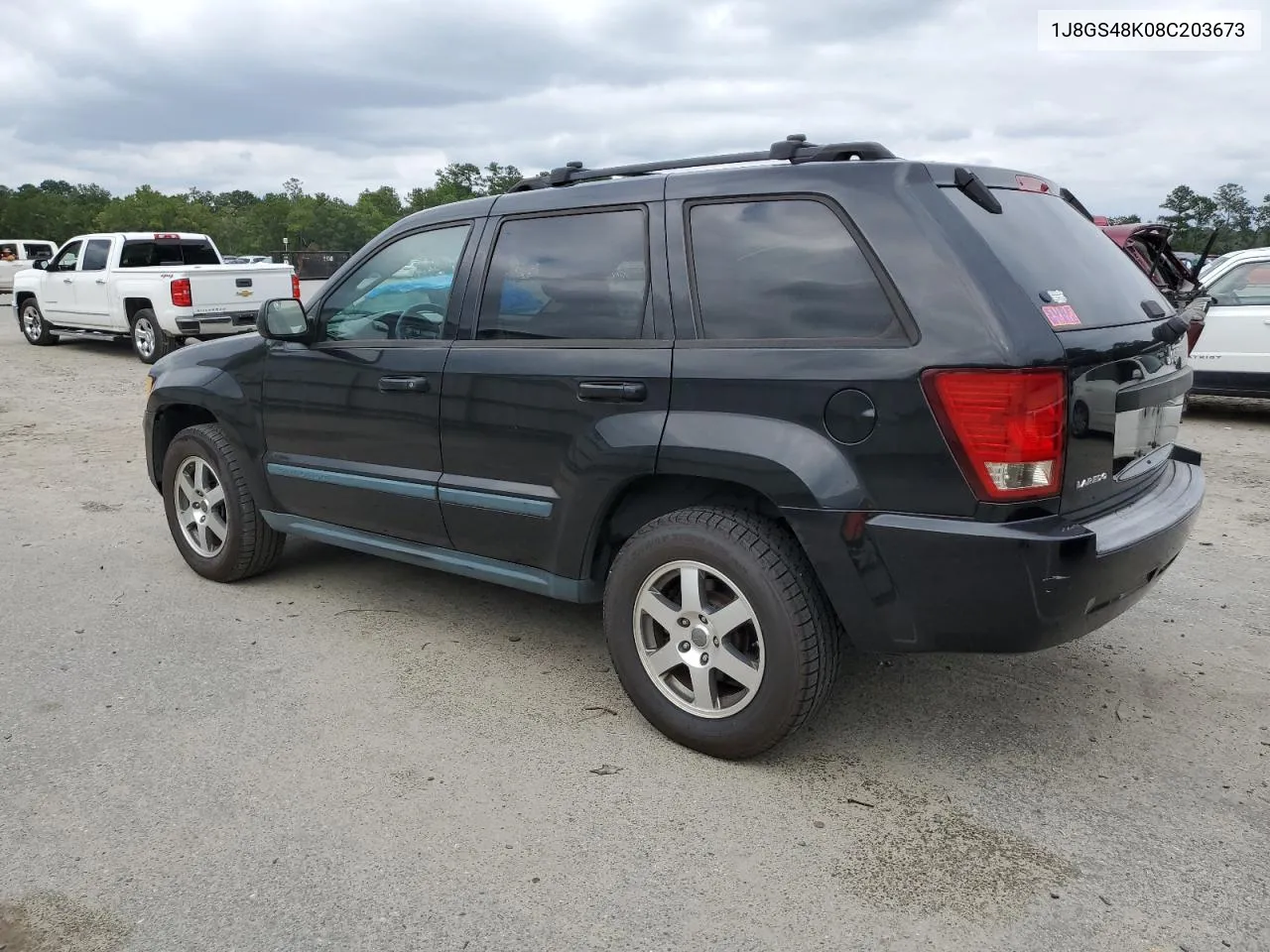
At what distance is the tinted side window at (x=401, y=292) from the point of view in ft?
13.6

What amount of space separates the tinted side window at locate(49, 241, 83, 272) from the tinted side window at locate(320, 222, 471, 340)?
1394cm

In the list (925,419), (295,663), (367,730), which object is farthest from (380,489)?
(925,419)

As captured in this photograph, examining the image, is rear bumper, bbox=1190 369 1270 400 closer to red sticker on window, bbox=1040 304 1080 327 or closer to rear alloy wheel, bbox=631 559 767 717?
red sticker on window, bbox=1040 304 1080 327

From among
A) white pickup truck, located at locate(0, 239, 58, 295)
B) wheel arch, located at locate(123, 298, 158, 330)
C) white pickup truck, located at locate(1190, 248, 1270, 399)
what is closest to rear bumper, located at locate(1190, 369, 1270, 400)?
white pickup truck, located at locate(1190, 248, 1270, 399)

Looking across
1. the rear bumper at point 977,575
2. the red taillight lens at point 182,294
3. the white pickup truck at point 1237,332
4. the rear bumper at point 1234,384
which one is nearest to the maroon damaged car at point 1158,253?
the white pickup truck at point 1237,332

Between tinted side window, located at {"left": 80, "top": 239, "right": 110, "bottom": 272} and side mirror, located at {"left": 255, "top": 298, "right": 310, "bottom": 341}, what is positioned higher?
tinted side window, located at {"left": 80, "top": 239, "right": 110, "bottom": 272}

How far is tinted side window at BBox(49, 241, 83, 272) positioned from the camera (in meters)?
16.1

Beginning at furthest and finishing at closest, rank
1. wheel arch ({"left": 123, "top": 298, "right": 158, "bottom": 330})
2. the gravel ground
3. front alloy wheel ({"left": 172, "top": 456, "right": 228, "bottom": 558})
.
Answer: wheel arch ({"left": 123, "top": 298, "right": 158, "bottom": 330}) → front alloy wheel ({"left": 172, "top": 456, "right": 228, "bottom": 558}) → the gravel ground

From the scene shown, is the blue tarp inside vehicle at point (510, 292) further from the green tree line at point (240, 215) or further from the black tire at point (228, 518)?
the green tree line at point (240, 215)

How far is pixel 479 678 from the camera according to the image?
404cm

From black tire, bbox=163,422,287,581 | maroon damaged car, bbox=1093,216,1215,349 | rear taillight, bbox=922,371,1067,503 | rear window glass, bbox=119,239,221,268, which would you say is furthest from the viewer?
rear window glass, bbox=119,239,221,268

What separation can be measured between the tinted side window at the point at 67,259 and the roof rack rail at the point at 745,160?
14663mm

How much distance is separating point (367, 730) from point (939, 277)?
7.88ft

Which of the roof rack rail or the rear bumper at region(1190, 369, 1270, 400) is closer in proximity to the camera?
the roof rack rail
